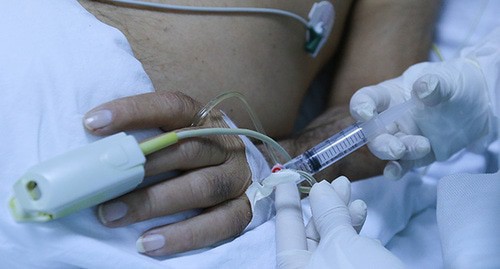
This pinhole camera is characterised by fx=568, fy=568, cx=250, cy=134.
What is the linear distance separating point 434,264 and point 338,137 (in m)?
0.28

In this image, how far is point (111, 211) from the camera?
735mm

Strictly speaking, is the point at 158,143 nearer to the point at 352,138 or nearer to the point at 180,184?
the point at 180,184

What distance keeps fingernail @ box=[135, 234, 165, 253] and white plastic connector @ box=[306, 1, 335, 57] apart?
2.06 ft

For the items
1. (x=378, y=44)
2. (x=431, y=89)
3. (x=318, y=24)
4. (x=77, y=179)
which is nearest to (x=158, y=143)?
(x=77, y=179)

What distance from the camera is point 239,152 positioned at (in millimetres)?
955

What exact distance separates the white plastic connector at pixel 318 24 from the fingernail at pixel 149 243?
24.7 inches

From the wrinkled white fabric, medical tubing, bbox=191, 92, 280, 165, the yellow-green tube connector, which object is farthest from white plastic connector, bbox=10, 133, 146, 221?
the wrinkled white fabric

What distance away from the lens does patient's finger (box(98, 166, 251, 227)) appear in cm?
75

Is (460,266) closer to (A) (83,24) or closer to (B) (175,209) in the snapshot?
(B) (175,209)

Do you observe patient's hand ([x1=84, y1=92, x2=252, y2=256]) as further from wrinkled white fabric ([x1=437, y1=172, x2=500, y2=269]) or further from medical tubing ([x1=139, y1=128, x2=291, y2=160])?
wrinkled white fabric ([x1=437, y1=172, x2=500, y2=269])

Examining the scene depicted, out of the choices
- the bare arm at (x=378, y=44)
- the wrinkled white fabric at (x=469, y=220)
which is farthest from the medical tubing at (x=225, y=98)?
the wrinkled white fabric at (x=469, y=220)

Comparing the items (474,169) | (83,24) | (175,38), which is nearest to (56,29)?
(83,24)

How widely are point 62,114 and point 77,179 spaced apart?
0.14 metres

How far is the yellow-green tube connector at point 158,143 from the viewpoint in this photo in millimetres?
724
